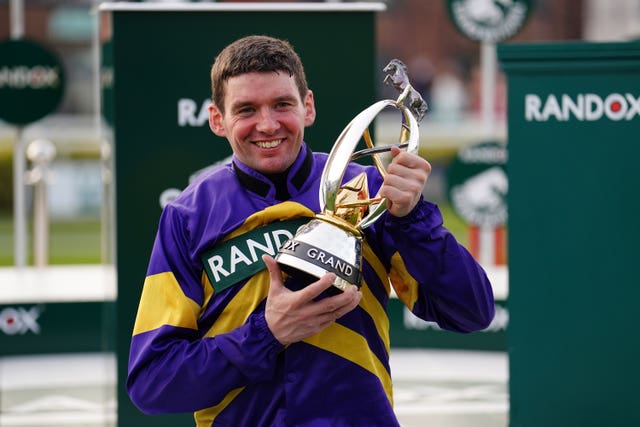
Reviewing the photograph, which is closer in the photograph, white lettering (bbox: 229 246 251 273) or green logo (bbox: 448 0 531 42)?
white lettering (bbox: 229 246 251 273)

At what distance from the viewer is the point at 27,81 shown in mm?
8359

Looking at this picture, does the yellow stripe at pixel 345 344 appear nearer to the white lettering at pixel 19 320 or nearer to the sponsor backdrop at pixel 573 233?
the sponsor backdrop at pixel 573 233

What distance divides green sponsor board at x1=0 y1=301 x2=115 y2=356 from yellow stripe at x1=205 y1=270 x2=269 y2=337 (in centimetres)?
518

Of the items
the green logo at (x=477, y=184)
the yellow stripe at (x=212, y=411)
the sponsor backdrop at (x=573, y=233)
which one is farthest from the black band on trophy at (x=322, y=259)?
the green logo at (x=477, y=184)

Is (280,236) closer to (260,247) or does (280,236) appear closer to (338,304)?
(260,247)

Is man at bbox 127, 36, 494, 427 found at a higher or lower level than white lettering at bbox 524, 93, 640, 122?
lower

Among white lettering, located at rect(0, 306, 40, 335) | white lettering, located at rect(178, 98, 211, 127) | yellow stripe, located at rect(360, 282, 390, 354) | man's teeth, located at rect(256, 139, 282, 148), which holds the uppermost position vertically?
white lettering, located at rect(178, 98, 211, 127)

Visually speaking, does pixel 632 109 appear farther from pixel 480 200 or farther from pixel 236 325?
pixel 480 200

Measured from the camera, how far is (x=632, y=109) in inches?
151

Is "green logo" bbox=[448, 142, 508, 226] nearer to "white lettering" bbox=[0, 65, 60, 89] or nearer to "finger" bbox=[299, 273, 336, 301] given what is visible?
"white lettering" bbox=[0, 65, 60, 89]

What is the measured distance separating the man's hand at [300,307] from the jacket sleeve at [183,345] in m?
0.04

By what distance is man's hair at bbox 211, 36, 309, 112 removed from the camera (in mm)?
2459

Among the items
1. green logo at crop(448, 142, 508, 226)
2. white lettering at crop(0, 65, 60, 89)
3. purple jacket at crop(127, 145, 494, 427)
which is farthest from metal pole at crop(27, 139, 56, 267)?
purple jacket at crop(127, 145, 494, 427)

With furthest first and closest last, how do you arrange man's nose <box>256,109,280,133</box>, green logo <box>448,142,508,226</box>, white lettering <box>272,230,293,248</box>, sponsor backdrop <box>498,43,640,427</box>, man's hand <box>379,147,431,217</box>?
green logo <box>448,142,508,226</box>
sponsor backdrop <box>498,43,640,427</box>
white lettering <box>272,230,293,248</box>
man's nose <box>256,109,280,133</box>
man's hand <box>379,147,431,217</box>
